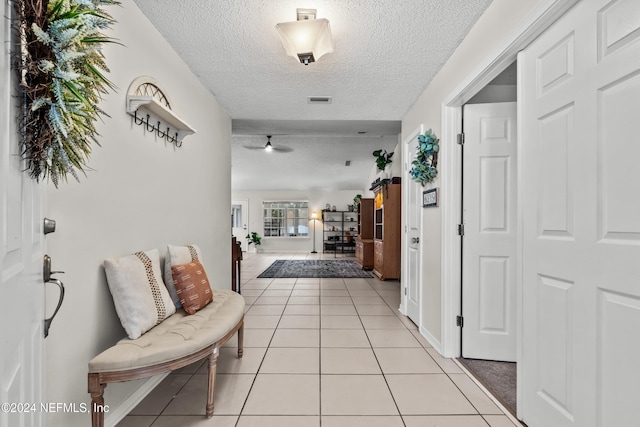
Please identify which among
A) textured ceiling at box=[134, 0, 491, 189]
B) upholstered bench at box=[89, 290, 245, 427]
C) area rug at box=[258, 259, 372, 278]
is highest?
textured ceiling at box=[134, 0, 491, 189]

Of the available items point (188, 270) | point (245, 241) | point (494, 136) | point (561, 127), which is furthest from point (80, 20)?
point (245, 241)

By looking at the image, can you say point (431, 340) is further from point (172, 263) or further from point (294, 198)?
point (294, 198)

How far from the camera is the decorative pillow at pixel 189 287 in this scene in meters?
2.11

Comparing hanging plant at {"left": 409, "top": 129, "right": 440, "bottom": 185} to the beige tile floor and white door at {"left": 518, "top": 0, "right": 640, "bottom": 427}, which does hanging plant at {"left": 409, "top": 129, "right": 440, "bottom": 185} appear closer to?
white door at {"left": 518, "top": 0, "right": 640, "bottom": 427}

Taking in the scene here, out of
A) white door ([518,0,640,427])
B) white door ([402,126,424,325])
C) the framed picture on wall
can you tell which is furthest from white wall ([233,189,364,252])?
white door ([518,0,640,427])

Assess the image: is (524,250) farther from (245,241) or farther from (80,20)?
(245,241)

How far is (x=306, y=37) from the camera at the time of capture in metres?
2.03

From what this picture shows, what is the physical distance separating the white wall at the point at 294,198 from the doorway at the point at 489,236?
30.5ft

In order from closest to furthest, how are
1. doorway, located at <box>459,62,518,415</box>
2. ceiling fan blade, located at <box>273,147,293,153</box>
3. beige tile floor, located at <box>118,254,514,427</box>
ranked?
beige tile floor, located at <box>118,254,514,427</box>, doorway, located at <box>459,62,518,415</box>, ceiling fan blade, located at <box>273,147,293,153</box>

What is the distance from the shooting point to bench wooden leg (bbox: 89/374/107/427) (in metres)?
1.40

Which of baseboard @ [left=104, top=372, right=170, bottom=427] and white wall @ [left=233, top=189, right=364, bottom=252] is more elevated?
white wall @ [left=233, top=189, right=364, bottom=252]

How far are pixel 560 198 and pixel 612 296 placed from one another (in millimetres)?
482

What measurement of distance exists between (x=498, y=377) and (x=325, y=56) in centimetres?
285

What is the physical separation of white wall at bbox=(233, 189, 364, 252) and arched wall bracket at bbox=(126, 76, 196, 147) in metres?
9.43
